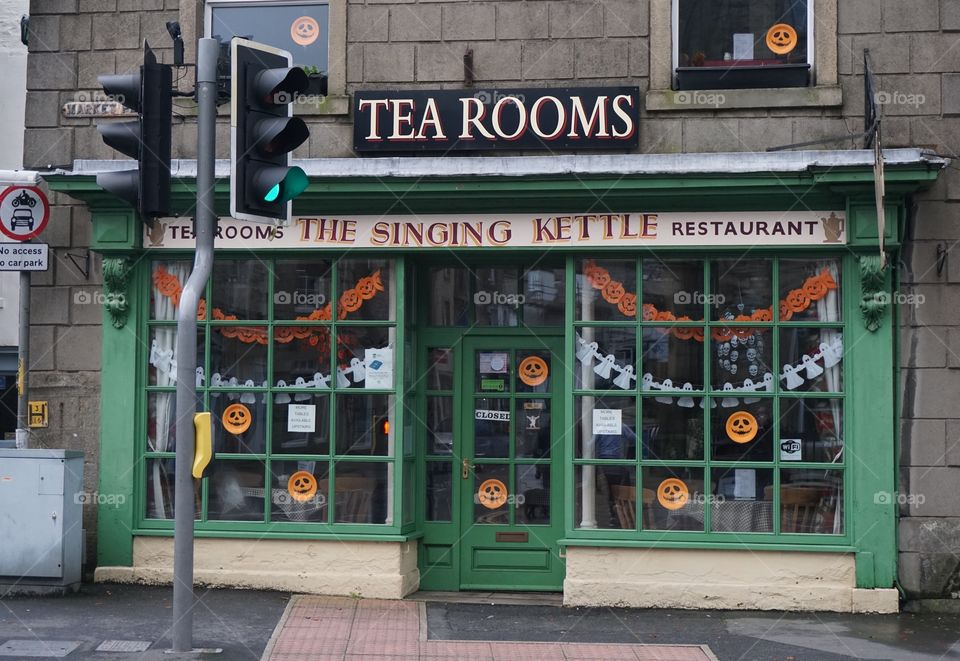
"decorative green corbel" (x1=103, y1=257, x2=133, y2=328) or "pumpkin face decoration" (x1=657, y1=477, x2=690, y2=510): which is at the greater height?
"decorative green corbel" (x1=103, y1=257, x2=133, y2=328)

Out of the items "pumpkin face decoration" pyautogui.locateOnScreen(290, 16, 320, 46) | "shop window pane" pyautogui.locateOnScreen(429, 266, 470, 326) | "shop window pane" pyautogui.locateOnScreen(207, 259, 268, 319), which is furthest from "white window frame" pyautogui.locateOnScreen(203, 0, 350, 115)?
"shop window pane" pyautogui.locateOnScreen(429, 266, 470, 326)

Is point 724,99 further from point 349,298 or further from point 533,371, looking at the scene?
point 349,298

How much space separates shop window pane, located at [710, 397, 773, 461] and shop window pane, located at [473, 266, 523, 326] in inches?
81.7

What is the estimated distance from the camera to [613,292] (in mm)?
10031

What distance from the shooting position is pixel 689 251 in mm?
9867

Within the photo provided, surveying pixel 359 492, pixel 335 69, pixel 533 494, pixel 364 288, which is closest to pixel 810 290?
pixel 533 494

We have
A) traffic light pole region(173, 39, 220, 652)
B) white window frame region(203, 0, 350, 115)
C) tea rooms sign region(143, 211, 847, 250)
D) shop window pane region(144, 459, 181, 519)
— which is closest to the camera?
traffic light pole region(173, 39, 220, 652)

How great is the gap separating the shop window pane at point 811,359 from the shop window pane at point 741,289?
0.30 meters

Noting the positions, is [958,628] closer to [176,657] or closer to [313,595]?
[313,595]

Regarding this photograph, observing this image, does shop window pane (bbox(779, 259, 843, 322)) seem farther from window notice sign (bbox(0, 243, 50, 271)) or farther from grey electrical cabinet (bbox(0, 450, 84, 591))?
window notice sign (bbox(0, 243, 50, 271))

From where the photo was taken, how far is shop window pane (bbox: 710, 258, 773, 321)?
32.4ft

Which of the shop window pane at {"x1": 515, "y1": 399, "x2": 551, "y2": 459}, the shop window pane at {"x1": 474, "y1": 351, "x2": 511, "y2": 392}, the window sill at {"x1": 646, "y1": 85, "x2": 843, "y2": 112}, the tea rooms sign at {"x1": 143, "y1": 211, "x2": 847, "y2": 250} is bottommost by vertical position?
the shop window pane at {"x1": 515, "y1": 399, "x2": 551, "y2": 459}

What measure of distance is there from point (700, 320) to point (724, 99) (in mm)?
1957

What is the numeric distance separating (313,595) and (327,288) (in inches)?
108
